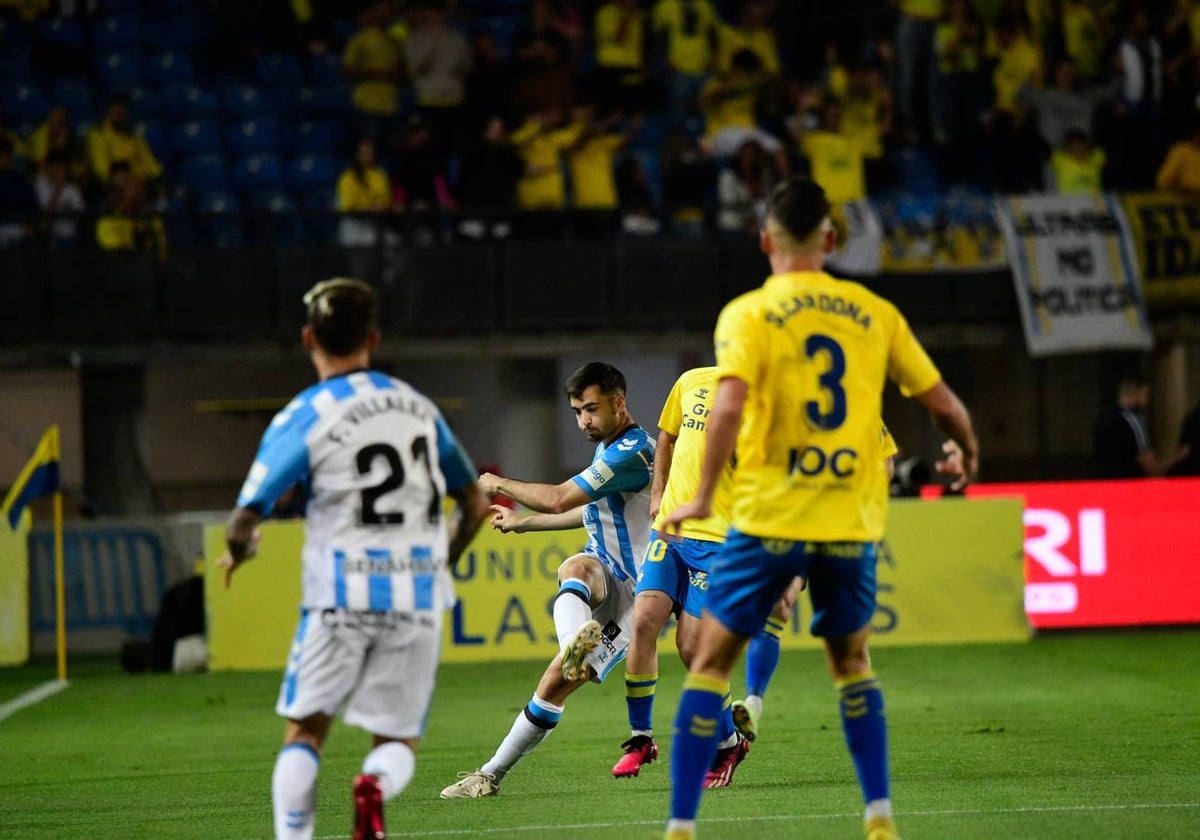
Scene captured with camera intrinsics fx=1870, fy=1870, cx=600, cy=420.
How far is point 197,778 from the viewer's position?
8.88 meters

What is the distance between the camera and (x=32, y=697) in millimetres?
13391

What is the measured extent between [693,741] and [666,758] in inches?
138

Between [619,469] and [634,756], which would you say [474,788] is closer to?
[634,756]

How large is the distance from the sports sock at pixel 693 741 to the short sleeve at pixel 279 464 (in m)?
1.35

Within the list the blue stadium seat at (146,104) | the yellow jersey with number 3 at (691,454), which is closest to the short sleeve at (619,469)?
the yellow jersey with number 3 at (691,454)

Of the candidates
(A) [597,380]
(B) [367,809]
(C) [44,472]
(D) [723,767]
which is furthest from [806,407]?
(C) [44,472]

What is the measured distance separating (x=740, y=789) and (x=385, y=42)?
538 inches

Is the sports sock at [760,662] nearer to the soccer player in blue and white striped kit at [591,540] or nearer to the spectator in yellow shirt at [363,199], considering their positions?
the soccer player in blue and white striped kit at [591,540]

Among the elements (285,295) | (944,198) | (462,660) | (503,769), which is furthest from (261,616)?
(944,198)

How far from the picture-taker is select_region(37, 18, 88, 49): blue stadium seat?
68.5ft

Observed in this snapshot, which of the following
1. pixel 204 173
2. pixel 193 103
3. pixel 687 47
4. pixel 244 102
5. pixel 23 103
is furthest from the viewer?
pixel 244 102

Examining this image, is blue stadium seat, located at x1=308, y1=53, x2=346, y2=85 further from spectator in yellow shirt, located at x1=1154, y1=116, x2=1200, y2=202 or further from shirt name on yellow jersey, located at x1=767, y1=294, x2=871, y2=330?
shirt name on yellow jersey, located at x1=767, y1=294, x2=871, y2=330

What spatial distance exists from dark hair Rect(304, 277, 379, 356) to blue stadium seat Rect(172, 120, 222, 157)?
606 inches

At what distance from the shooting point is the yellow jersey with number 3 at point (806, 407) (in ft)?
18.2
